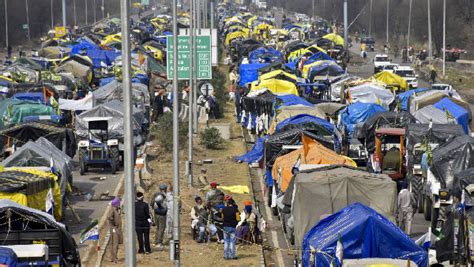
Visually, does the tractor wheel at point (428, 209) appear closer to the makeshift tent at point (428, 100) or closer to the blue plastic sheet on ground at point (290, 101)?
the blue plastic sheet on ground at point (290, 101)

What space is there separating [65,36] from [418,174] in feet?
263

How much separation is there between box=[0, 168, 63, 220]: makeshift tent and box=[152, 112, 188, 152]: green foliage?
48.9 ft

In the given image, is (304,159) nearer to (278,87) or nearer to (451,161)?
(451,161)

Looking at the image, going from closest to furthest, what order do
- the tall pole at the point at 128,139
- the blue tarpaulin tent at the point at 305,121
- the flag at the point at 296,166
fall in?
the tall pole at the point at 128,139 < the flag at the point at 296,166 < the blue tarpaulin tent at the point at 305,121

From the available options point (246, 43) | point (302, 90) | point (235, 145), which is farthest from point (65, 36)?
point (235, 145)

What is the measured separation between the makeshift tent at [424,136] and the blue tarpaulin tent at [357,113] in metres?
8.60

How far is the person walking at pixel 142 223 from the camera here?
24109mm

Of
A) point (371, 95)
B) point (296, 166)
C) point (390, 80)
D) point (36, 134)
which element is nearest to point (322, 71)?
point (390, 80)

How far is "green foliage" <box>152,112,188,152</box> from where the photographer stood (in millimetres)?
42194

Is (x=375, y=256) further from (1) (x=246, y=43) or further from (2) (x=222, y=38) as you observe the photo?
(2) (x=222, y=38)

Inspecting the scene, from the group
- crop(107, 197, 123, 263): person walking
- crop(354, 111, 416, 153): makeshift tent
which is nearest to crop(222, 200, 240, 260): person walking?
crop(107, 197, 123, 263): person walking

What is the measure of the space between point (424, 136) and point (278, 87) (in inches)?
770

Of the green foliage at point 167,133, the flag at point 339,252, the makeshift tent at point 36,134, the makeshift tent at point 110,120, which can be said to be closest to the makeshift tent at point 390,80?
the green foliage at point 167,133

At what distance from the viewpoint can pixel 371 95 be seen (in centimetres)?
4775
